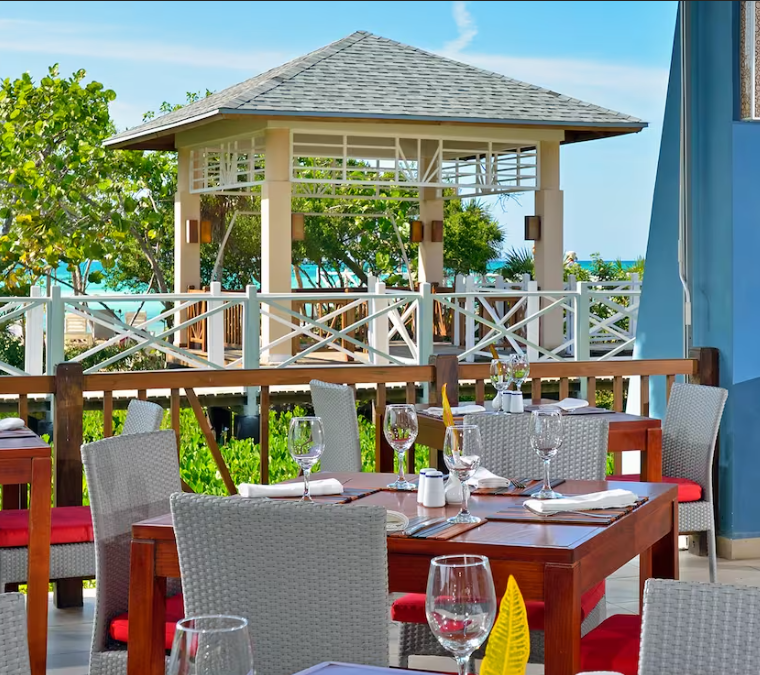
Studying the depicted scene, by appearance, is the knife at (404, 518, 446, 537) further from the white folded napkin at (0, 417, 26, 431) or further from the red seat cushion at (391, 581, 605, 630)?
the white folded napkin at (0, 417, 26, 431)

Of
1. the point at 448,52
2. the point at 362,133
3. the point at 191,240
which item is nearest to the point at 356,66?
the point at 362,133

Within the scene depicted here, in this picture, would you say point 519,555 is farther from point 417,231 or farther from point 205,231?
point 205,231

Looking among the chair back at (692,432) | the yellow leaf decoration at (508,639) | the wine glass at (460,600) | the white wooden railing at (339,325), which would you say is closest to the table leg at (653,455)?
the chair back at (692,432)

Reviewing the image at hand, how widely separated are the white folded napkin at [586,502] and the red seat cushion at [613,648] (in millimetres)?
282

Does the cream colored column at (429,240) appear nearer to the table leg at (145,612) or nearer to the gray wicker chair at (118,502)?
the gray wicker chair at (118,502)

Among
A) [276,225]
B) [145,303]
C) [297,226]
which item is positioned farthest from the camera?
[145,303]

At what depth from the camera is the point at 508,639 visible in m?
1.14

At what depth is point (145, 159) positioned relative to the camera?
751 inches

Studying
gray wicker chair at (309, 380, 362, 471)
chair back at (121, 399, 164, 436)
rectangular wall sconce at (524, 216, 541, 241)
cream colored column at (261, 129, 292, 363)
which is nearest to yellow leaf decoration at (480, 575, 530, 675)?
chair back at (121, 399, 164, 436)

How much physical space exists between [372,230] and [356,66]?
458 inches

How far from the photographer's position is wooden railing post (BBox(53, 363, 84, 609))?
4.64m

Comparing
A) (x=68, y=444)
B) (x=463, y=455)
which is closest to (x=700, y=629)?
(x=463, y=455)

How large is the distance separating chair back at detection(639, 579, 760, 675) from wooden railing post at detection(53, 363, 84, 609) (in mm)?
3222

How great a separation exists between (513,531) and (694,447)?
239 cm
